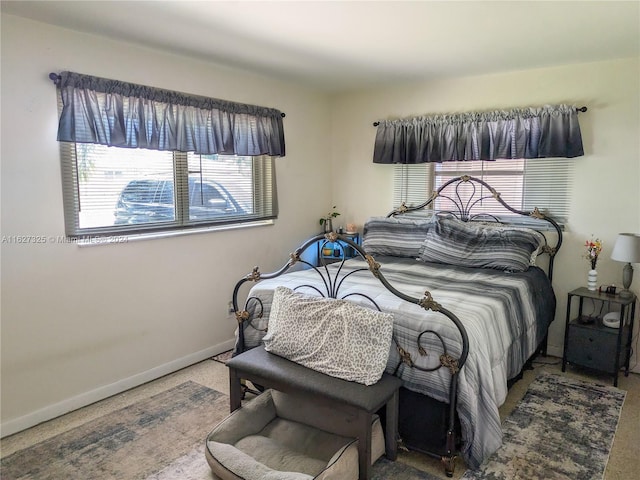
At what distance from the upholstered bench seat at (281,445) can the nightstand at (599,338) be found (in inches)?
73.3

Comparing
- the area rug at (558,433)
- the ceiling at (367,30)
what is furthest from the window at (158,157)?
the area rug at (558,433)

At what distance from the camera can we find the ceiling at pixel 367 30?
2.34 m

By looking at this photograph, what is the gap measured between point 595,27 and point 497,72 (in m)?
1.13

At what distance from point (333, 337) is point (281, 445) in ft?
1.94

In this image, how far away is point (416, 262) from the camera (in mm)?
3629

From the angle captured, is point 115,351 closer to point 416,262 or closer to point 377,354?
point 377,354

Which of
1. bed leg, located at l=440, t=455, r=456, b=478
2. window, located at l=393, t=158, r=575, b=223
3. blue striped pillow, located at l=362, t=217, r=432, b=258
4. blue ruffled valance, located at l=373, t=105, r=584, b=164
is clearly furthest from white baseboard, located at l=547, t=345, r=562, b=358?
bed leg, located at l=440, t=455, r=456, b=478

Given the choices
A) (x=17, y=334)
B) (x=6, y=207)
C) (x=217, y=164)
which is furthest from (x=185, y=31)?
(x=17, y=334)

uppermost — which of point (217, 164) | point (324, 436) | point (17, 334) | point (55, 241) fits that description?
point (217, 164)

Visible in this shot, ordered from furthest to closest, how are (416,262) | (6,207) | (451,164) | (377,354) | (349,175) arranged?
(349,175) < (451,164) < (416,262) < (6,207) < (377,354)

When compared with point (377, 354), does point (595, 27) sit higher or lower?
higher

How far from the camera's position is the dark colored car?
3100mm

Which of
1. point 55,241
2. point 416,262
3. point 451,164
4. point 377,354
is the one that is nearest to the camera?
point 377,354

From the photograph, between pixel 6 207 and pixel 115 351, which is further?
pixel 115 351
